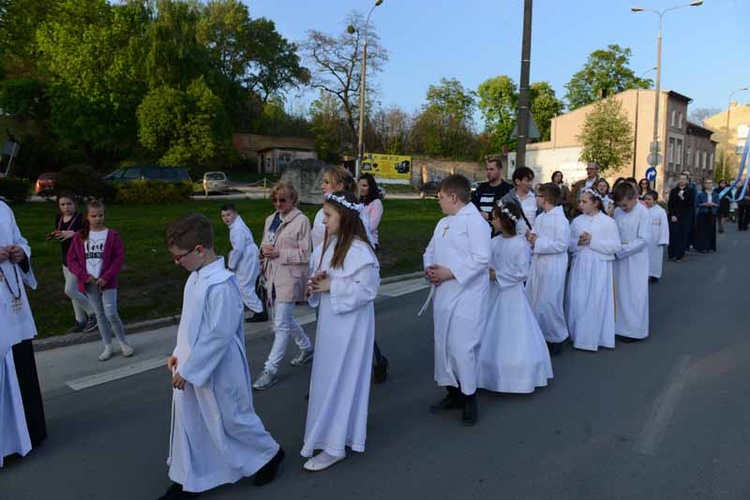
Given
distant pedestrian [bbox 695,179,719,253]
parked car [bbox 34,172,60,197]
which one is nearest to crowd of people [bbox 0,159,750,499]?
distant pedestrian [bbox 695,179,719,253]

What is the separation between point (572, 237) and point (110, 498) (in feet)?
18.5

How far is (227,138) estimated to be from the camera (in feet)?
145

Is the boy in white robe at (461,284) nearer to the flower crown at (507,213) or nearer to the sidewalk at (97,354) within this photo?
the flower crown at (507,213)

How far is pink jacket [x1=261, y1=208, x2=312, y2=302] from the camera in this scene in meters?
5.70

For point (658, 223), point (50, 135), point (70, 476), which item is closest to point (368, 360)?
point (70, 476)

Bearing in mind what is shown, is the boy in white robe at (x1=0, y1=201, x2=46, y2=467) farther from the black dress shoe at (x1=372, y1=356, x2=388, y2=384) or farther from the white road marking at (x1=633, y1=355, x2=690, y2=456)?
the white road marking at (x1=633, y1=355, x2=690, y2=456)

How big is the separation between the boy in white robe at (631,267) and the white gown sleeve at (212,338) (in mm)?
5506

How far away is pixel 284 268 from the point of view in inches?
225

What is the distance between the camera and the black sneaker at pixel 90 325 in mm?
7439

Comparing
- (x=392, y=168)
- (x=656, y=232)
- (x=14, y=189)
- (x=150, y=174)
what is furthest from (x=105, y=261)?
(x=392, y=168)

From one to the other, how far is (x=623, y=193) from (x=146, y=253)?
27.8 feet

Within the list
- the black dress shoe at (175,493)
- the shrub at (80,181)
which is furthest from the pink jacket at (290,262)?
the shrub at (80,181)

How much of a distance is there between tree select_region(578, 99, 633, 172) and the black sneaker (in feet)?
129

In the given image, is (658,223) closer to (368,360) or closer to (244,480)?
(368,360)
